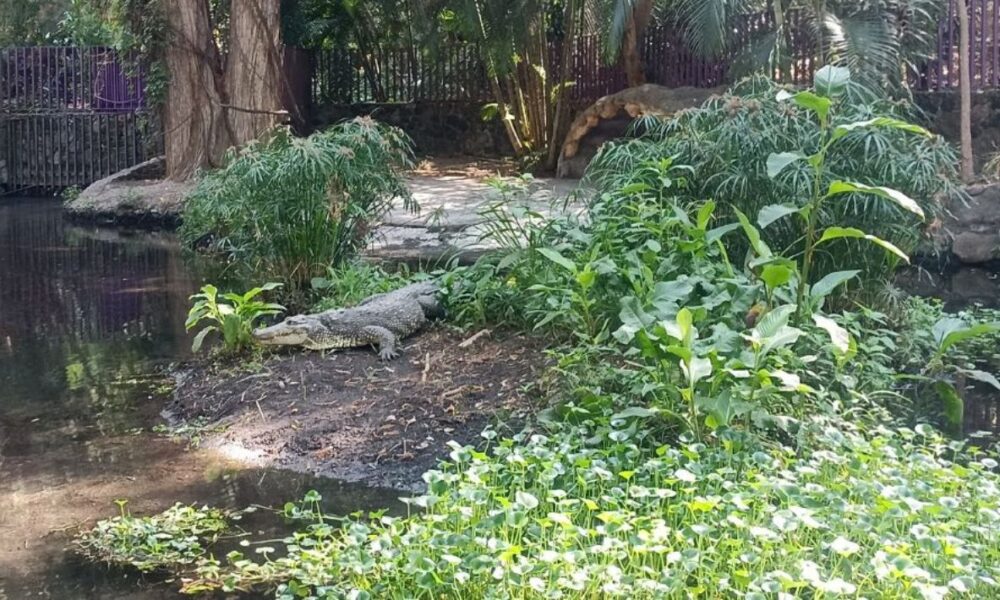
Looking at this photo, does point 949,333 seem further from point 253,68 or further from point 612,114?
point 253,68

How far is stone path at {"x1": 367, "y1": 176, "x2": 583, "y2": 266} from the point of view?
8891 millimetres

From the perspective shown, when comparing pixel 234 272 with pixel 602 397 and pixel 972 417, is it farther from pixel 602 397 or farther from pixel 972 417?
pixel 972 417

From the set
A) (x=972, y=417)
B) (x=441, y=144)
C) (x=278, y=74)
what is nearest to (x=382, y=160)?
(x=972, y=417)

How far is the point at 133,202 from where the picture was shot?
13695 mm

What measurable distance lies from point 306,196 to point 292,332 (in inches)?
51.7

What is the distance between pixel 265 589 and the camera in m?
3.52

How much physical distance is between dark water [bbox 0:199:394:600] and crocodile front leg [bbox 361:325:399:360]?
113 cm

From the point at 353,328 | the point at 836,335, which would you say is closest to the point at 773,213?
the point at 836,335

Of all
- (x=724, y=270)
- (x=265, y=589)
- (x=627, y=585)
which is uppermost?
(x=724, y=270)

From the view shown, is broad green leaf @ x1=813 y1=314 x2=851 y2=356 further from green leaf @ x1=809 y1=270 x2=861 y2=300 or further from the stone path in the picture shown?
the stone path

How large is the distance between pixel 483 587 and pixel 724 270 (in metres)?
2.63

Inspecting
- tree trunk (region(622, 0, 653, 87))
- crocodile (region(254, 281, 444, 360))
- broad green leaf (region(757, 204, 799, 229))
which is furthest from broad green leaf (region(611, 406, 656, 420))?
tree trunk (region(622, 0, 653, 87))

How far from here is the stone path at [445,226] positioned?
889 cm

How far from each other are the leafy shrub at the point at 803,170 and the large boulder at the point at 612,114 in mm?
6939
